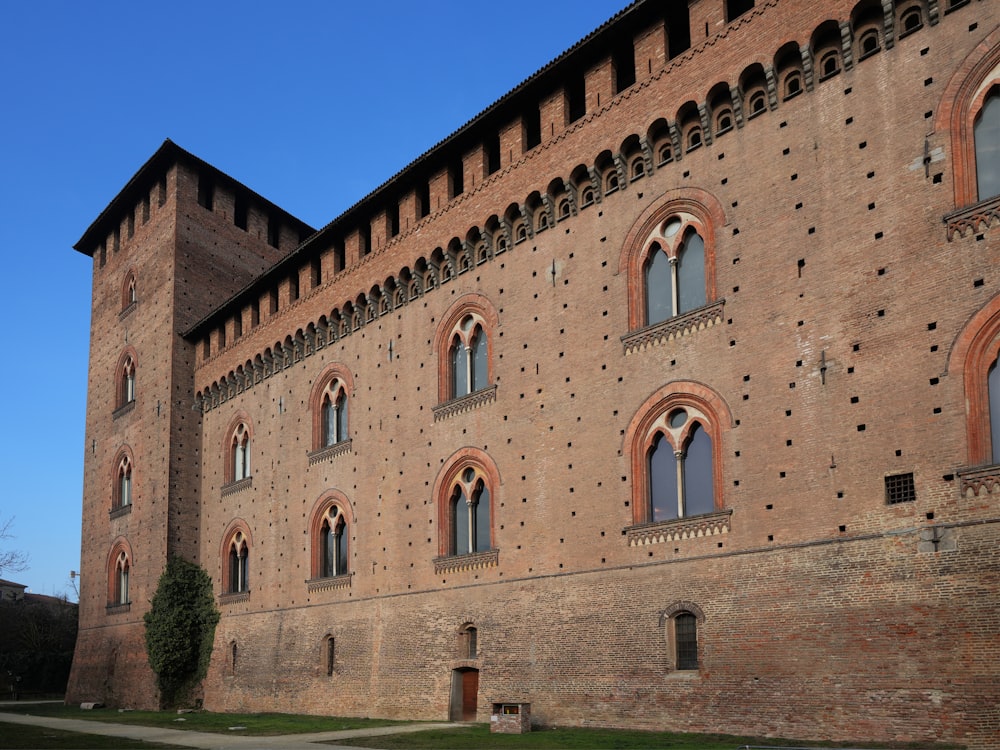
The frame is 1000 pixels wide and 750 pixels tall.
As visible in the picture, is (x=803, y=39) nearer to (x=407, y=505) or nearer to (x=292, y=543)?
(x=407, y=505)

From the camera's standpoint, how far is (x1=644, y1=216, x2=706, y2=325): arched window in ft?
51.2

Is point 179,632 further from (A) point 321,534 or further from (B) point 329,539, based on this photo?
(B) point 329,539

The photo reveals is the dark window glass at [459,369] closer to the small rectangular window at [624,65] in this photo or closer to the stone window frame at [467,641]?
the stone window frame at [467,641]

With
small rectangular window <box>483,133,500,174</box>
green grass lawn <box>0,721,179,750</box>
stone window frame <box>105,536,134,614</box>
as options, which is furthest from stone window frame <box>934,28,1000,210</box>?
stone window frame <box>105,536,134,614</box>

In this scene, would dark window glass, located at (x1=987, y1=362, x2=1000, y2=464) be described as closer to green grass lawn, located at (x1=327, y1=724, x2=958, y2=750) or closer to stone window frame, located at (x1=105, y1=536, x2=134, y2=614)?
green grass lawn, located at (x1=327, y1=724, x2=958, y2=750)

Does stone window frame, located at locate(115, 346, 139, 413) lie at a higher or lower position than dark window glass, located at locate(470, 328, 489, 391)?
higher

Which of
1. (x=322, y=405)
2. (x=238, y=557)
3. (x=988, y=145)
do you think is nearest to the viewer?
(x=988, y=145)

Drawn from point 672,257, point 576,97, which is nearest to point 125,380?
point 576,97

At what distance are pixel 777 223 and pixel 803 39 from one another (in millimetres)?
2596

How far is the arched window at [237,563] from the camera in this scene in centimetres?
2714

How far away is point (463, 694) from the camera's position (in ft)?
61.0

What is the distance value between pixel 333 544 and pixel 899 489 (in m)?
14.4

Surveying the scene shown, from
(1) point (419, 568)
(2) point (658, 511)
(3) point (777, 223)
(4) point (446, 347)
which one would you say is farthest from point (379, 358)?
(3) point (777, 223)

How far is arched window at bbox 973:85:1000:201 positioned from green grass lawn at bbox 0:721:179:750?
47.2ft
